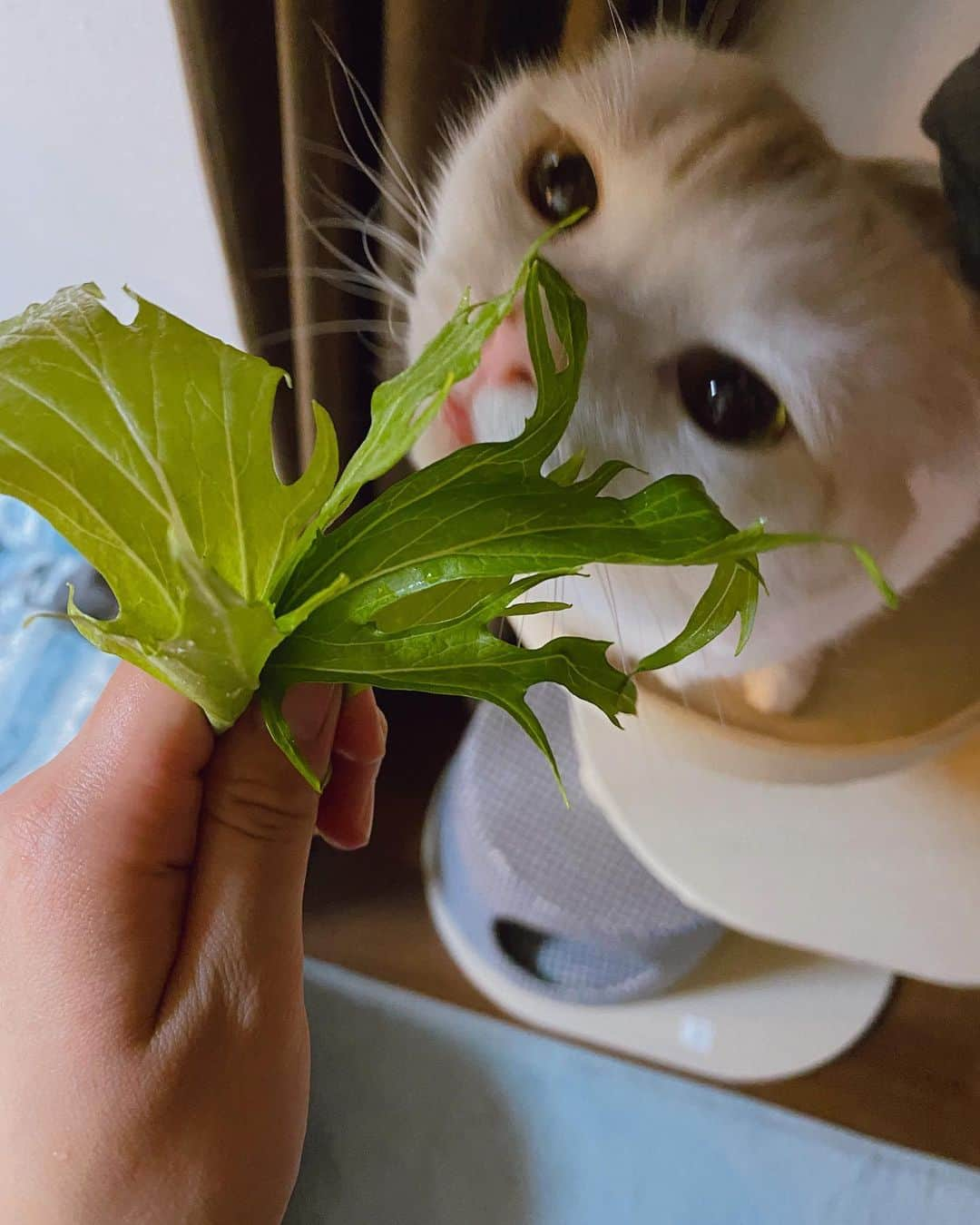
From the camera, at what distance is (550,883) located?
992 millimetres

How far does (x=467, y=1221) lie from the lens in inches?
38.6

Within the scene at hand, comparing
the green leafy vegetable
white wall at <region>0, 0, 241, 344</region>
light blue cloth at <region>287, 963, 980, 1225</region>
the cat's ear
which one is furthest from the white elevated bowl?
light blue cloth at <region>287, 963, 980, 1225</region>

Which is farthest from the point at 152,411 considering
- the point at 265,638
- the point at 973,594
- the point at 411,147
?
the point at 973,594

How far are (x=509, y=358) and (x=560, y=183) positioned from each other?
3.6 inches

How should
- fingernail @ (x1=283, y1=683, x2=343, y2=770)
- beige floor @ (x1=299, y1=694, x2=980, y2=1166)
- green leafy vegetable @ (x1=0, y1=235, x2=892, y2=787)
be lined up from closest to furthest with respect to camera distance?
1. green leafy vegetable @ (x1=0, y1=235, x2=892, y2=787)
2. fingernail @ (x1=283, y1=683, x2=343, y2=770)
3. beige floor @ (x1=299, y1=694, x2=980, y2=1166)

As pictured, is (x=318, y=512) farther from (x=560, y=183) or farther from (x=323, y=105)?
(x=323, y=105)

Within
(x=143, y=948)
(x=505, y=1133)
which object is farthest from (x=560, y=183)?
(x=505, y=1133)

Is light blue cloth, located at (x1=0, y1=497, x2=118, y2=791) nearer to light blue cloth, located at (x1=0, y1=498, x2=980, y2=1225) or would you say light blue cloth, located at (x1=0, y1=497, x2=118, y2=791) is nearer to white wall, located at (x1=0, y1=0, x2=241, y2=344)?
light blue cloth, located at (x1=0, y1=498, x2=980, y2=1225)

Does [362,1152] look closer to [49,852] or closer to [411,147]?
[49,852]

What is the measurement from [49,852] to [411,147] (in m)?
0.40

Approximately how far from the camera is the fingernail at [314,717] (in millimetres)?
370

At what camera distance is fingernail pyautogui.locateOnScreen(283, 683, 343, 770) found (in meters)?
0.37

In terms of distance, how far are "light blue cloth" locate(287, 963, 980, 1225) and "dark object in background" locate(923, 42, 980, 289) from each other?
Answer: 891 millimetres

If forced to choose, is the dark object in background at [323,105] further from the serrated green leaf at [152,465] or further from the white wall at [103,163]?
the serrated green leaf at [152,465]
